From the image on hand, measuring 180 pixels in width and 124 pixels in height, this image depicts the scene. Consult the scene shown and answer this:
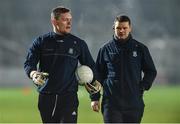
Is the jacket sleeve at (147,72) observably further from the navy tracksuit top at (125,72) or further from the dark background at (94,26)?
the dark background at (94,26)

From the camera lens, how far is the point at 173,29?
3.58m

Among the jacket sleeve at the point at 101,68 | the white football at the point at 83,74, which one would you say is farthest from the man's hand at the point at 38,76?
the jacket sleeve at the point at 101,68

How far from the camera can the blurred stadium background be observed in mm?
3441

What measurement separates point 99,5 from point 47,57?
2.64 feet

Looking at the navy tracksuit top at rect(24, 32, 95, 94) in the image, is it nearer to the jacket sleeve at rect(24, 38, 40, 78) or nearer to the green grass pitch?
the jacket sleeve at rect(24, 38, 40, 78)

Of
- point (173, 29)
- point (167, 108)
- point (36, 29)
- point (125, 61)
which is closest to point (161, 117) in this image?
point (167, 108)

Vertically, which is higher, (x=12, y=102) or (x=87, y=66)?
(x=87, y=66)

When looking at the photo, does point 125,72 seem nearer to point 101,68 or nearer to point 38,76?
point 101,68

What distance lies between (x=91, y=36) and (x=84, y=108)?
0.52 m

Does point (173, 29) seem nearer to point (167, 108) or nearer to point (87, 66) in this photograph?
point (167, 108)

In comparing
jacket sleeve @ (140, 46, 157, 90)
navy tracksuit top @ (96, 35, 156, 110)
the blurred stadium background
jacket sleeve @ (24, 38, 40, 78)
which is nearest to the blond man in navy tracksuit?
jacket sleeve @ (24, 38, 40, 78)

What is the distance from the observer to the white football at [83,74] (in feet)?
9.22

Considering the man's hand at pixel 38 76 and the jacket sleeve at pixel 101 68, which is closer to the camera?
the man's hand at pixel 38 76

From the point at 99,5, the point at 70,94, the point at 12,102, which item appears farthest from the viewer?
the point at 12,102
